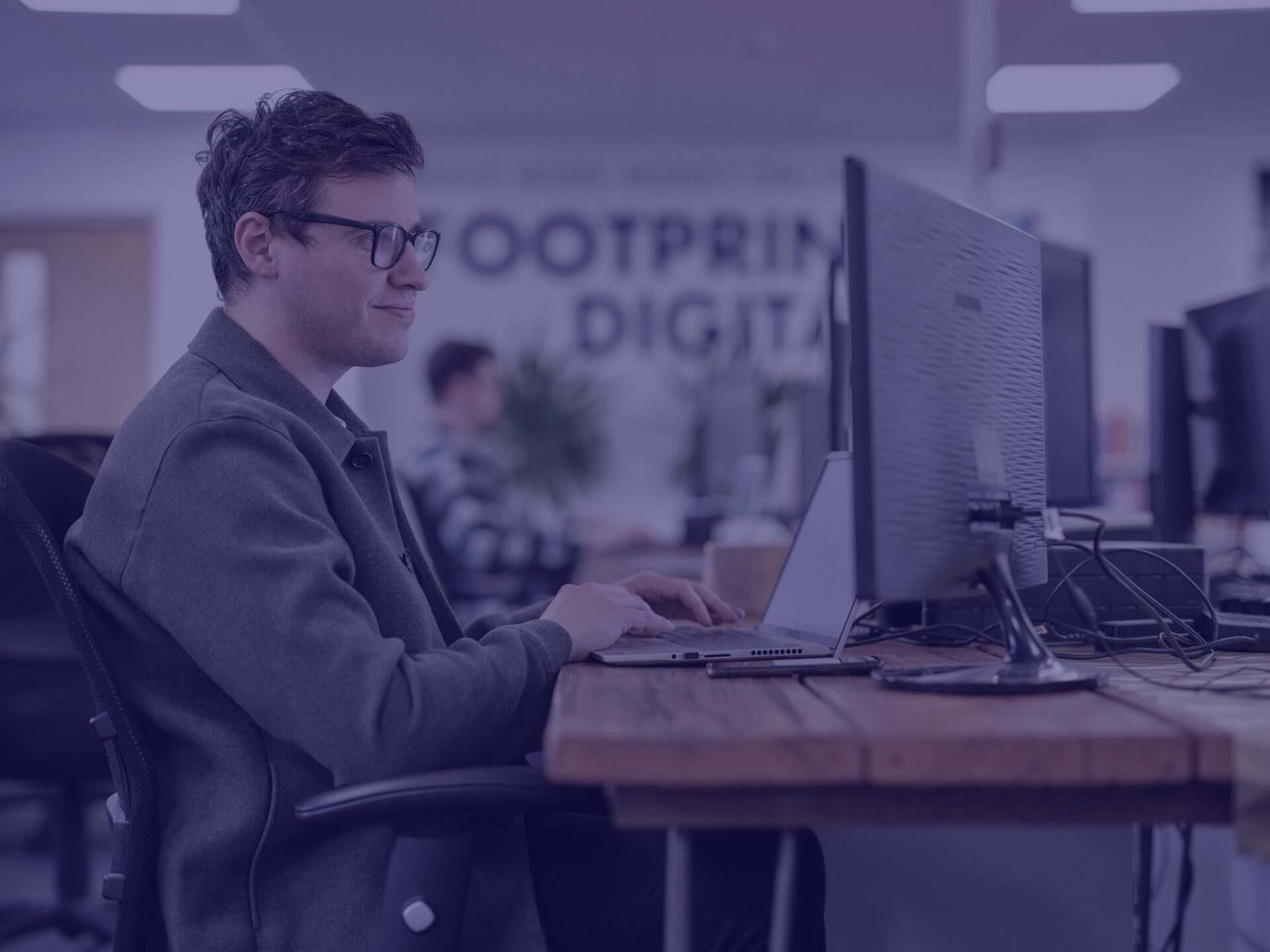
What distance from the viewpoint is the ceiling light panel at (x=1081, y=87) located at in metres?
4.93

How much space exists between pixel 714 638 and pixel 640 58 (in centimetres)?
406

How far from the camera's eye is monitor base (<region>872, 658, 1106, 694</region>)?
2.83 feet

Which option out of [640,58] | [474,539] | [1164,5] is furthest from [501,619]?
[1164,5]

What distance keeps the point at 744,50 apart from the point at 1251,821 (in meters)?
4.49

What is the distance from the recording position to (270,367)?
1126 millimetres

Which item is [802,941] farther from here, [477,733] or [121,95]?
[121,95]

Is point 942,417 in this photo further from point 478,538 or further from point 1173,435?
point 478,538

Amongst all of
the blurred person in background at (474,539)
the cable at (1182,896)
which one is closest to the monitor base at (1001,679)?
the cable at (1182,896)

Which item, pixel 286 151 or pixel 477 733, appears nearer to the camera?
pixel 477 733

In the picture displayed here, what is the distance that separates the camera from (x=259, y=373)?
43.9 inches

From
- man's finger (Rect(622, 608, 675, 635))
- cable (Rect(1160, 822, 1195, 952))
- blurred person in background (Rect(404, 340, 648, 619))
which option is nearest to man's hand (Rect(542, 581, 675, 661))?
man's finger (Rect(622, 608, 675, 635))

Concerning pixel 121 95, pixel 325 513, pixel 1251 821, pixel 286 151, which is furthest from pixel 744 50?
pixel 1251 821

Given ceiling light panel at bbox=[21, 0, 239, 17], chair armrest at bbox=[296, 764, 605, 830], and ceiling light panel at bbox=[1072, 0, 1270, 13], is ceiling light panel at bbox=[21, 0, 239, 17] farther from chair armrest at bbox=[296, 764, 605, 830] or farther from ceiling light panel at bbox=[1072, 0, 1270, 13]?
chair armrest at bbox=[296, 764, 605, 830]

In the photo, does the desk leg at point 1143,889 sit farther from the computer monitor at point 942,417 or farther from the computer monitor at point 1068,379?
the computer monitor at point 942,417
